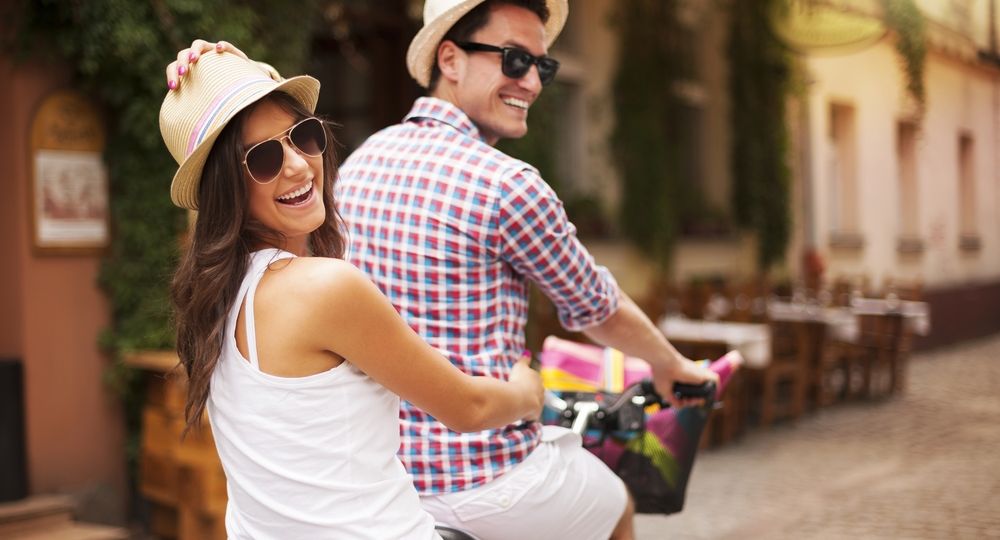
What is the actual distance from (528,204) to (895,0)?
8390 millimetres

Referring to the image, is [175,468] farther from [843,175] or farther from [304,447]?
[843,175]

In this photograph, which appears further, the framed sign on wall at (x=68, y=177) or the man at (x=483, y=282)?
the framed sign on wall at (x=68, y=177)

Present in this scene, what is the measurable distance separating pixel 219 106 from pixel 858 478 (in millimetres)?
6194

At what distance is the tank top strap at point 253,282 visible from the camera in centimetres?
155

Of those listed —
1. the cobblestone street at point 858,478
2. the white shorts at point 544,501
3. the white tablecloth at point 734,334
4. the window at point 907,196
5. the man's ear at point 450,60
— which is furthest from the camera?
the window at point 907,196

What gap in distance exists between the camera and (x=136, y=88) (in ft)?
17.9

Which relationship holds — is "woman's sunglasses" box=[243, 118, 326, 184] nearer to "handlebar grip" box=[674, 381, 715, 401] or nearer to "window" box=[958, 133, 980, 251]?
"handlebar grip" box=[674, 381, 715, 401]

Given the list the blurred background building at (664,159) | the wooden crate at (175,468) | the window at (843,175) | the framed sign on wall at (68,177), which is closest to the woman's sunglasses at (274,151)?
the blurred background building at (664,159)

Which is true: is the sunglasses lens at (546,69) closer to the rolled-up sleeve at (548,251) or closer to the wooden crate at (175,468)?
the rolled-up sleeve at (548,251)

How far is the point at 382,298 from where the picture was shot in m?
1.59

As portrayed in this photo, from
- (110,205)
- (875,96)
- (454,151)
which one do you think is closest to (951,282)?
(875,96)

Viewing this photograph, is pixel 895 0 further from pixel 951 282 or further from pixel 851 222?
pixel 951 282

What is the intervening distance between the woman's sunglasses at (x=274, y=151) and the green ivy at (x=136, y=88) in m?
3.75

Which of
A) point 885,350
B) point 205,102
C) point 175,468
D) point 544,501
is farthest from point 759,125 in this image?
point 205,102
